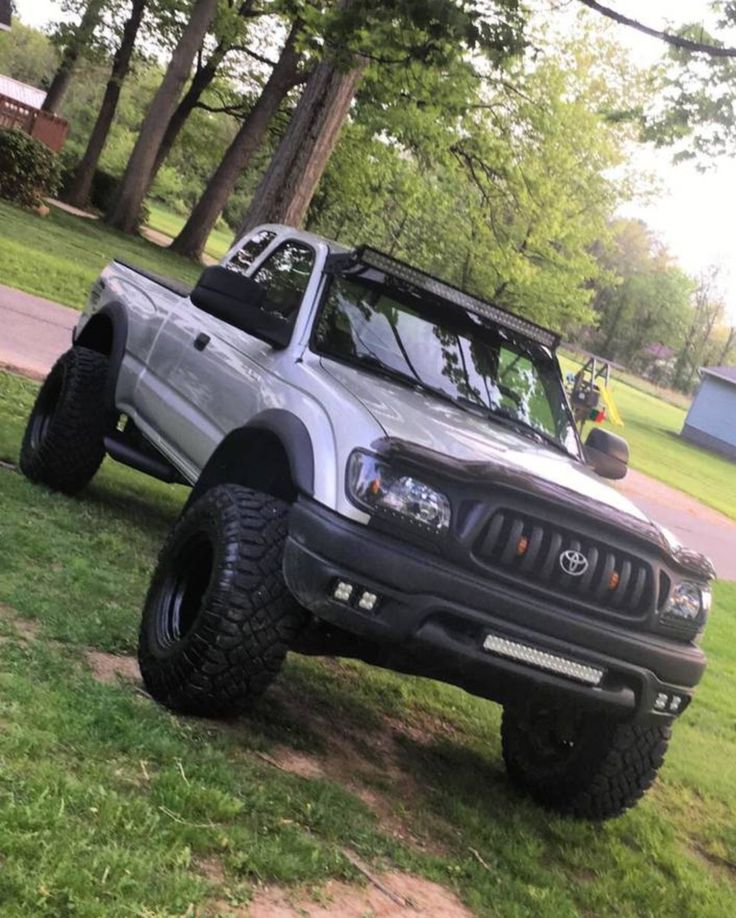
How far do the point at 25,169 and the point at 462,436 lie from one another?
2384 cm

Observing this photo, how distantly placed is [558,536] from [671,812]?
2.17 m

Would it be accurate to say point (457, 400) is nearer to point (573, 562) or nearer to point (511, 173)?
point (573, 562)

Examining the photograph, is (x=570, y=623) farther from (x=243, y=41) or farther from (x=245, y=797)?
(x=243, y=41)

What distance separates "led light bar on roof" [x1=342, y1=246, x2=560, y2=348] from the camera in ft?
17.6

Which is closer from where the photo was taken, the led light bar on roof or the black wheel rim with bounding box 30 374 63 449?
the led light bar on roof

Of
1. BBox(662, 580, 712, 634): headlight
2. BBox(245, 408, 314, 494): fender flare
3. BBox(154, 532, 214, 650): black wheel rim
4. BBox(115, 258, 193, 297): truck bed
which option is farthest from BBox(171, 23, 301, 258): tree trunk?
BBox(662, 580, 712, 634): headlight

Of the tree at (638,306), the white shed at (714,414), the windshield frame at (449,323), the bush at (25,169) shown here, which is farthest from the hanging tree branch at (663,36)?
the tree at (638,306)

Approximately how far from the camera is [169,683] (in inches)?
160

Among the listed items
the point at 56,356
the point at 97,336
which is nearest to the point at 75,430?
the point at 97,336

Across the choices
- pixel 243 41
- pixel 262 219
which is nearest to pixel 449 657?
pixel 262 219

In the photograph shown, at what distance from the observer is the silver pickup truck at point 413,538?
379cm

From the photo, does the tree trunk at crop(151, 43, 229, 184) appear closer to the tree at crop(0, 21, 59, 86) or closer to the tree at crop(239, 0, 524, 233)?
the tree at crop(239, 0, 524, 233)

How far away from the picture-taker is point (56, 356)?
1170 cm

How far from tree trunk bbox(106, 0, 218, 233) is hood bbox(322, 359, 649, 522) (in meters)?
25.1
